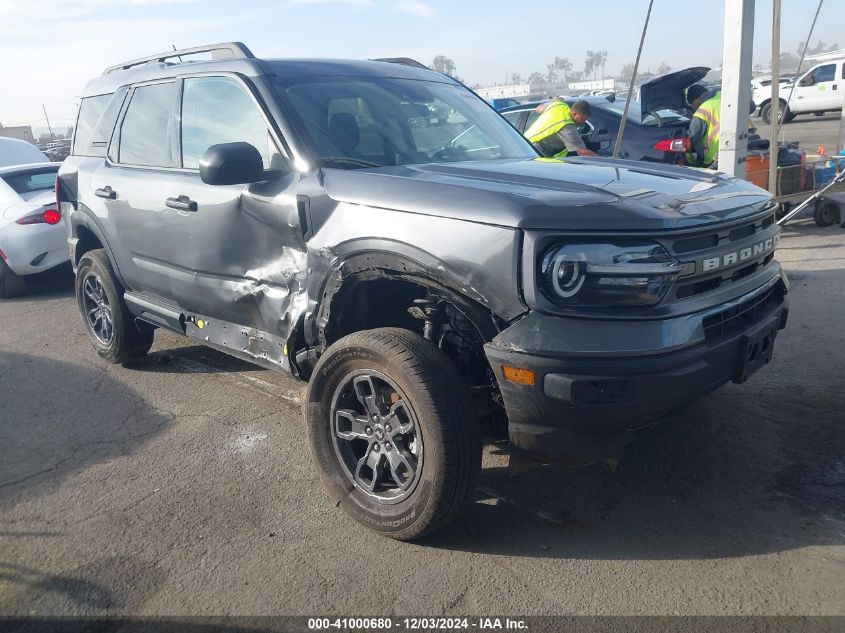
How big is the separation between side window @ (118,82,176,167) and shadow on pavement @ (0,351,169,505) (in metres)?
1.63

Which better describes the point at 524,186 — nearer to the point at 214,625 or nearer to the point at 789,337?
the point at 214,625

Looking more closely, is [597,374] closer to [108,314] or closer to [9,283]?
[108,314]

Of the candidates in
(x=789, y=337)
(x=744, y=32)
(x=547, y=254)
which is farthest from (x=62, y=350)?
(x=744, y=32)

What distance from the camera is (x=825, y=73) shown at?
2567 centimetres

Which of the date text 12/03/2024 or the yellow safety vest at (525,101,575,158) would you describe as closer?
the date text 12/03/2024

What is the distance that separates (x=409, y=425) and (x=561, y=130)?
5.86 m

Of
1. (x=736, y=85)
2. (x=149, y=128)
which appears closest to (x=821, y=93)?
(x=736, y=85)

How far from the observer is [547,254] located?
8.84 feet

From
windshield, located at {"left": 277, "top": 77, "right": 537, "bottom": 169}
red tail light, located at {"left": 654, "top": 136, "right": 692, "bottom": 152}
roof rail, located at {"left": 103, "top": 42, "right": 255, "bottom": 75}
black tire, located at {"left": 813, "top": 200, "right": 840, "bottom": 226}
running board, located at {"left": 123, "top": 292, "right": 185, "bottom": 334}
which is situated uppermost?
roof rail, located at {"left": 103, "top": 42, "right": 255, "bottom": 75}

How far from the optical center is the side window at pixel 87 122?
217 inches

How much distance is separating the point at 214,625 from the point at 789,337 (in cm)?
439

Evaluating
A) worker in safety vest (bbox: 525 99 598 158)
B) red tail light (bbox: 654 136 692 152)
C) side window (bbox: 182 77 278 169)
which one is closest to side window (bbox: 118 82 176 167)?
side window (bbox: 182 77 278 169)

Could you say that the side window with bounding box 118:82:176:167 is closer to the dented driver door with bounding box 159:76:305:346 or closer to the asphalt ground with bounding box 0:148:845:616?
the dented driver door with bounding box 159:76:305:346

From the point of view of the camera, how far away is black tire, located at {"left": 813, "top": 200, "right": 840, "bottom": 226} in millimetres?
8809
